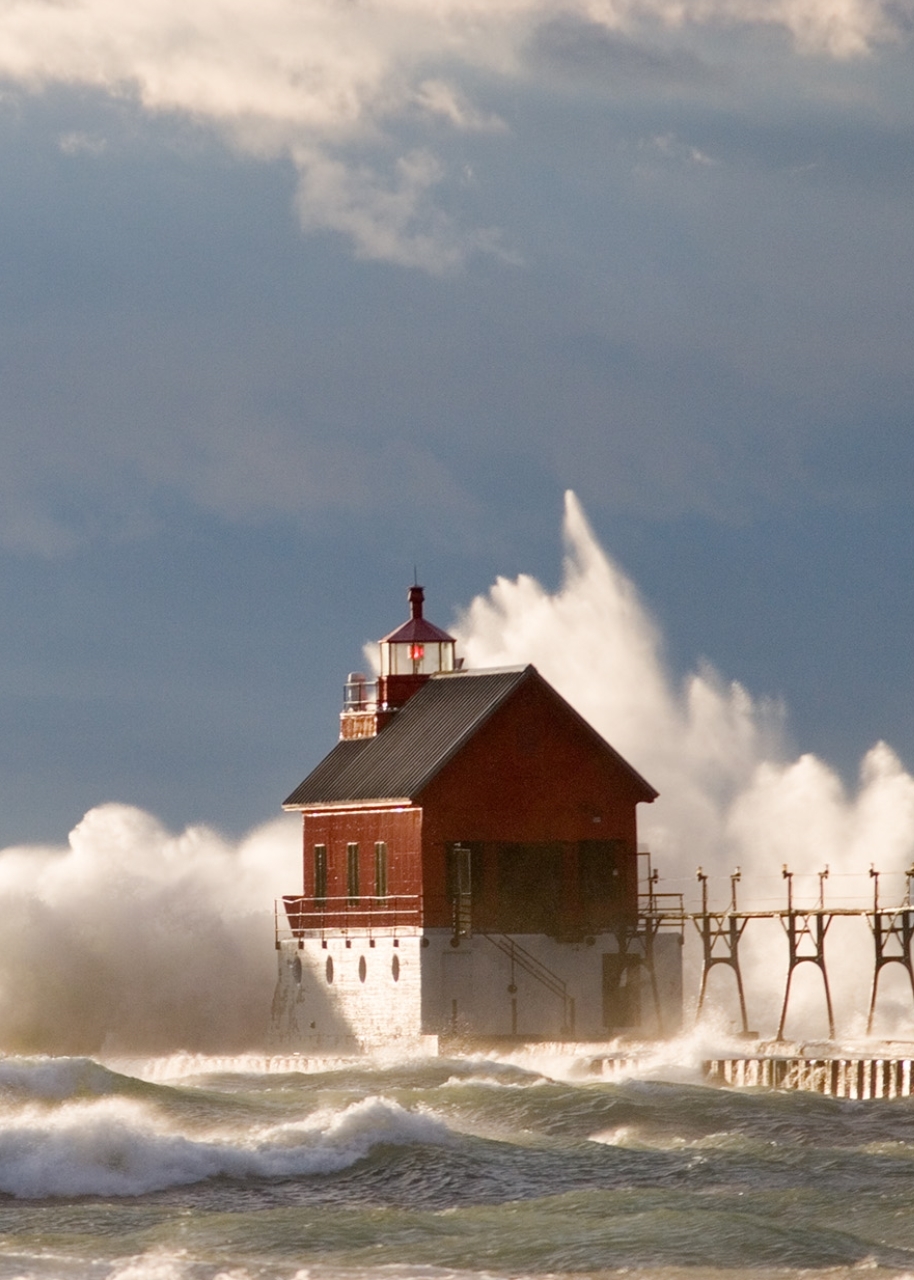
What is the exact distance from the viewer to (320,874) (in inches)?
2377

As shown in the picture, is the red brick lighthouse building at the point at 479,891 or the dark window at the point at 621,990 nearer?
the red brick lighthouse building at the point at 479,891

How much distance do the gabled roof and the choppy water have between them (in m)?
10.8

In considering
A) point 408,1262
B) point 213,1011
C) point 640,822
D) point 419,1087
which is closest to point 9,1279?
Result: point 408,1262

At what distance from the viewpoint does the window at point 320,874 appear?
6016 centimetres

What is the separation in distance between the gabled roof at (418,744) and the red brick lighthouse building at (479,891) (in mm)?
65

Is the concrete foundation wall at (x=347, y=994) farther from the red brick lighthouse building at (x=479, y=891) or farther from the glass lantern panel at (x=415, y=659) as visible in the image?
the glass lantern panel at (x=415, y=659)

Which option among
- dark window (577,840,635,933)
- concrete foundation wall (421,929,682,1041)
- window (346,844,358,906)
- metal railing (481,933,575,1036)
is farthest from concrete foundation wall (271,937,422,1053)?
dark window (577,840,635,933)

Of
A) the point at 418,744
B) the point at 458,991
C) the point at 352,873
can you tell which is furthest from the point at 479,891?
the point at 418,744

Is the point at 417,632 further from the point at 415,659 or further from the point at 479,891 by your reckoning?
the point at 479,891

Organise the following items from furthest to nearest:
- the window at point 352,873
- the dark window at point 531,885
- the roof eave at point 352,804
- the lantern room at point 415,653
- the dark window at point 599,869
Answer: the lantern room at point 415,653, the window at point 352,873, the dark window at point 599,869, the dark window at point 531,885, the roof eave at point 352,804

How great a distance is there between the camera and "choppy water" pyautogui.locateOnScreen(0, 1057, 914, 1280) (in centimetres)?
3030

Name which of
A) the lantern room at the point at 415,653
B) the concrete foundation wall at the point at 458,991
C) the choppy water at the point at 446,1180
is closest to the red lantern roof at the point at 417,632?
the lantern room at the point at 415,653

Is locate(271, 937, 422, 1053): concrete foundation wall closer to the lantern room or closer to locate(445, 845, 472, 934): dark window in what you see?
locate(445, 845, 472, 934): dark window

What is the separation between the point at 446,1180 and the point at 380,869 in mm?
21971
